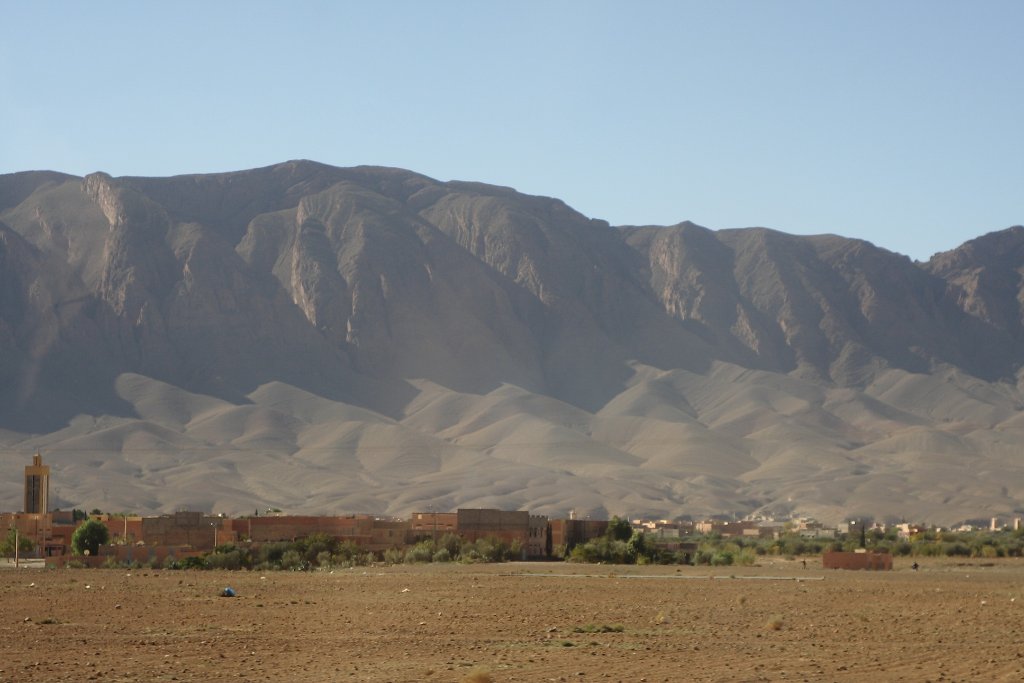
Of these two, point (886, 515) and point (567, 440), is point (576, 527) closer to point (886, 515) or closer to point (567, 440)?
point (886, 515)

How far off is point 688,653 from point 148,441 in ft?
511

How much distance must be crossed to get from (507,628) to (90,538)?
39.6m

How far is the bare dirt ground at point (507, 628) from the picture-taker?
76.0 feet

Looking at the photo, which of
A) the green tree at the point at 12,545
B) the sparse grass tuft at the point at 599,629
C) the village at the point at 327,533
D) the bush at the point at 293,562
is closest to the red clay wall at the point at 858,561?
the village at the point at 327,533

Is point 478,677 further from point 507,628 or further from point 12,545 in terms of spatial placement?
point 12,545

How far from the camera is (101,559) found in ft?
197

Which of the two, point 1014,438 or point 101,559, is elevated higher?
point 1014,438

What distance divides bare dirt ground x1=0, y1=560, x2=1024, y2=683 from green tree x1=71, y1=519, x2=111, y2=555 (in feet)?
51.2

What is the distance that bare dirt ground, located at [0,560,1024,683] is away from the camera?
23.2 metres

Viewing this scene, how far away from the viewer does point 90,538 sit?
66.3m

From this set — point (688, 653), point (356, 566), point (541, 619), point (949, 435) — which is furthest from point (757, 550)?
point (949, 435)

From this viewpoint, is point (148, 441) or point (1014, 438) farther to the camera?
point (1014, 438)

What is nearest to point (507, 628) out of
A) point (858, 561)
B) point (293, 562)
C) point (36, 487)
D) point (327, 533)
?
point (293, 562)

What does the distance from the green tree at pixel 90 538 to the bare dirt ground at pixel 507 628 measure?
15612 mm
